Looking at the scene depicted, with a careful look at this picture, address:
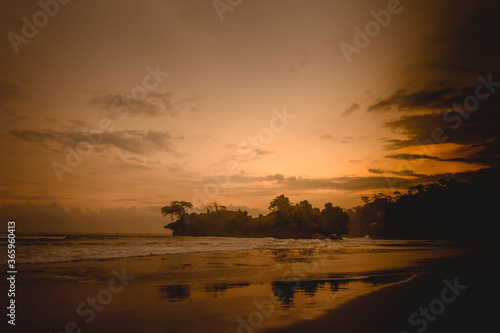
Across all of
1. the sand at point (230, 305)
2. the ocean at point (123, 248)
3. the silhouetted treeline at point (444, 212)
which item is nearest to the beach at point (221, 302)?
the sand at point (230, 305)

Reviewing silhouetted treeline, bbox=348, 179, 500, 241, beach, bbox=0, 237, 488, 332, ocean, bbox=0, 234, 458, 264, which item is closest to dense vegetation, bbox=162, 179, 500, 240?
silhouetted treeline, bbox=348, 179, 500, 241

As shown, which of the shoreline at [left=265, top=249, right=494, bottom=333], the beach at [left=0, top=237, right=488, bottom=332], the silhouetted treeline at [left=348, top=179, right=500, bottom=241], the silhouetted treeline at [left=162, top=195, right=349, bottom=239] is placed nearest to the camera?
the shoreline at [left=265, top=249, right=494, bottom=333]

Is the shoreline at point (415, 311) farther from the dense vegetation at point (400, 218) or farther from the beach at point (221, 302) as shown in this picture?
the dense vegetation at point (400, 218)

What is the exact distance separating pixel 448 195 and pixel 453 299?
98469 millimetres

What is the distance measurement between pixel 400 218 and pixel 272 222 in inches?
1715

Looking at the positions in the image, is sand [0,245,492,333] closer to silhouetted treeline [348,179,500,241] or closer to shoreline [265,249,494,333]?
shoreline [265,249,494,333]

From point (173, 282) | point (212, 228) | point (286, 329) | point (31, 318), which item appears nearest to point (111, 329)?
point (31, 318)

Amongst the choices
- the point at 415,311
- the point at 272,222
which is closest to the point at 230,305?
the point at 415,311

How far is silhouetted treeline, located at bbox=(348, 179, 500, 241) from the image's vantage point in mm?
75188

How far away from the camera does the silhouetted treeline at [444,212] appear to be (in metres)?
75.2

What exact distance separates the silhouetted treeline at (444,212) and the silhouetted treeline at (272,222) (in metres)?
18.4

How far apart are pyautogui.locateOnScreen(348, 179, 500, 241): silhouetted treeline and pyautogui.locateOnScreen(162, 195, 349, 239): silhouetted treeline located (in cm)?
1840

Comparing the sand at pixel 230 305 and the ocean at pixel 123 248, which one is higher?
the sand at pixel 230 305

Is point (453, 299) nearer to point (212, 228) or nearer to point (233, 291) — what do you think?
point (233, 291)
